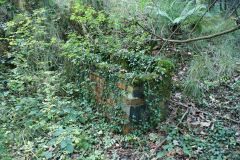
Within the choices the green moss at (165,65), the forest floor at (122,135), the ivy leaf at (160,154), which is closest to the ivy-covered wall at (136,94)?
the green moss at (165,65)

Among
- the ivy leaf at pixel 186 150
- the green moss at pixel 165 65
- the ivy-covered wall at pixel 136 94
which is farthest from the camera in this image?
the green moss at pixel 165 65

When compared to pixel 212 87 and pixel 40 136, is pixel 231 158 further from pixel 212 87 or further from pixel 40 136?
pixel 40 136

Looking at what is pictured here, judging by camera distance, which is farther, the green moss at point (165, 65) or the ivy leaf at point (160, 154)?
the green moss at point (165, 65)

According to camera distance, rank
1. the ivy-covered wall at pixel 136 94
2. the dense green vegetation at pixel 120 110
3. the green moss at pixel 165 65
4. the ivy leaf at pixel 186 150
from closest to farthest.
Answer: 1. the ivy leaf at pixel 186 150
2. the dense green vegetation at pixel 120 110
3. the ivy-covered wall at pixel 136 94
4. the green moss at pixel 165 65

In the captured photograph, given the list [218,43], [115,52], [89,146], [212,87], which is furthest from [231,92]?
[89,146]

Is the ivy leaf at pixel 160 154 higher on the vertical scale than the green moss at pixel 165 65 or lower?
lower

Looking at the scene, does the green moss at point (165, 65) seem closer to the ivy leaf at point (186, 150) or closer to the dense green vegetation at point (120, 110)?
the dense green vegetation at point (120, 110)

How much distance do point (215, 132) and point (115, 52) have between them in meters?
2.58

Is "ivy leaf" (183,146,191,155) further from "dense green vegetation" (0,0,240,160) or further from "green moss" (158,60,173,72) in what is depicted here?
"green moss" (158,60,173,72)

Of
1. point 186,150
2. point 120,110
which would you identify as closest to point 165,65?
point 120,110

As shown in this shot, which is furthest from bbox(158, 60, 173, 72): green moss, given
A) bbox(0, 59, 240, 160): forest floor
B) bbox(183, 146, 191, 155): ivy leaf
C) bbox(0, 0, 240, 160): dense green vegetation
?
bbox(183, 146, 191, 155): ivy leaf

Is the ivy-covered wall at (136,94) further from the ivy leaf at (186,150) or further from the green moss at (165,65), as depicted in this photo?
the ivy leaf at (186,150)

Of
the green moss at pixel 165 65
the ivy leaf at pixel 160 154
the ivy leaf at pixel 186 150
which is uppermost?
the green moss at pixel 165 65

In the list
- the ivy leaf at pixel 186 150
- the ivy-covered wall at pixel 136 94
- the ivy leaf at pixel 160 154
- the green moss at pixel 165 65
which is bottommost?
the ivy leaf at pixel 160 154
